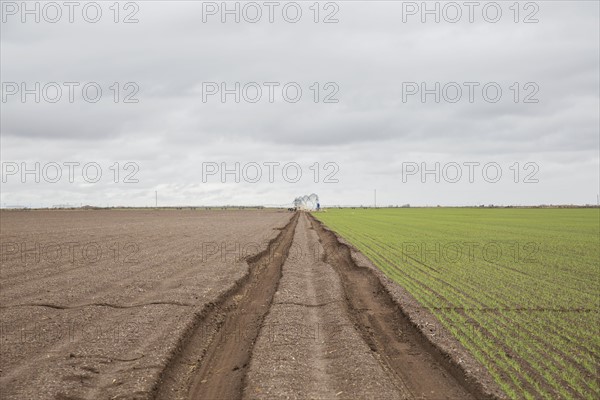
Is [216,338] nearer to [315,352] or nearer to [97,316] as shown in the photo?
[315,352]

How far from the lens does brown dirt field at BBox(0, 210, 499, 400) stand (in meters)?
8.55

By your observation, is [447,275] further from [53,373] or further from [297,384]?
[53,373]

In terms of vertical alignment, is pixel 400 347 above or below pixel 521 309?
below

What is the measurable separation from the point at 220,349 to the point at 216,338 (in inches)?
39.7

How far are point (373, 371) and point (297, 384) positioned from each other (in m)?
1.54

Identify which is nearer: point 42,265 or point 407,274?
point 407,274

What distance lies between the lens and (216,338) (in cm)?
1218

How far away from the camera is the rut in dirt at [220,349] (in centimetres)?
870

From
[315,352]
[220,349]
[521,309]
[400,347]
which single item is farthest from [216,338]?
[521,309]

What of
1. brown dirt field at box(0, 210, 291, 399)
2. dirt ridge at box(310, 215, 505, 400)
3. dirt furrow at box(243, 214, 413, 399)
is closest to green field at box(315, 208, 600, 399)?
dirt ridge at box(310, 215, 505, 400)

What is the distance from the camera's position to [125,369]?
30.8 feet

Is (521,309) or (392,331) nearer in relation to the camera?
(392,331)

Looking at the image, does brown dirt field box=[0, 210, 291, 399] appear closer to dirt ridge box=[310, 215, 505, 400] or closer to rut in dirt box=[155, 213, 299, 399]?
rut in dirt box=[155, 213, 299, 399]

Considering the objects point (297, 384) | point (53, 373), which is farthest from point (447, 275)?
point (53, 373)
